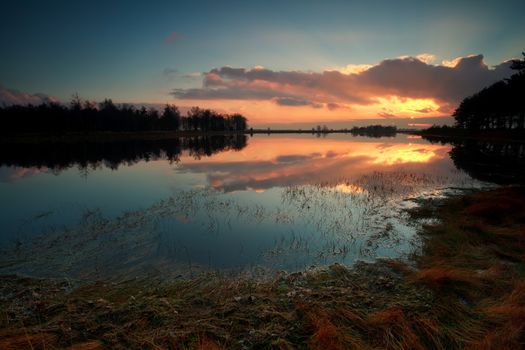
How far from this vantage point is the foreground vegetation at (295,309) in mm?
6301

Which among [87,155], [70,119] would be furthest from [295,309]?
[70,119]

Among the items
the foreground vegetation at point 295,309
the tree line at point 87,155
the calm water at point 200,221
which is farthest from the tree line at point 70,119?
the foreground vegetation at point 295,309

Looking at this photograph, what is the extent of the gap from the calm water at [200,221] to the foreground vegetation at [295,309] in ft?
4.80

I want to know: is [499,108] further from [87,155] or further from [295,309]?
[87,155]

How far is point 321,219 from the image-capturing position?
17.2 metres

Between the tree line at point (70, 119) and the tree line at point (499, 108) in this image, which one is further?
the tree line at point (70, 119)

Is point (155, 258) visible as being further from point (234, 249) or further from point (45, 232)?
point (45, 232)

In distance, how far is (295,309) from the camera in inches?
297

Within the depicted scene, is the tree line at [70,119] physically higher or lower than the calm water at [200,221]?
higher

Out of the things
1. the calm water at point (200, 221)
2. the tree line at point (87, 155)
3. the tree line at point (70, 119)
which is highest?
the tree line at point (70, 119)

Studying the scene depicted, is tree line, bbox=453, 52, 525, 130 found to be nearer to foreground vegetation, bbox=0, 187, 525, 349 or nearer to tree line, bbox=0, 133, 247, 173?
foreground vegetation, bbox=0, 187, 525, 349

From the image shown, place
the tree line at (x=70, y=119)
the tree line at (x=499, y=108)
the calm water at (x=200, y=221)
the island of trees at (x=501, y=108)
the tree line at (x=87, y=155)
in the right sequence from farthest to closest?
the tree line at (x=70, y=119), the tree line at (x=499, y=108), the island of trees at (x=501, y=108), the tree line at (x=87, y=155), the calm water at (x=200, y=221)

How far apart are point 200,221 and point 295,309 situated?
10.4m

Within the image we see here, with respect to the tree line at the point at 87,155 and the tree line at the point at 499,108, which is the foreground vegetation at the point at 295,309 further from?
the tree line at the point at 499,108
